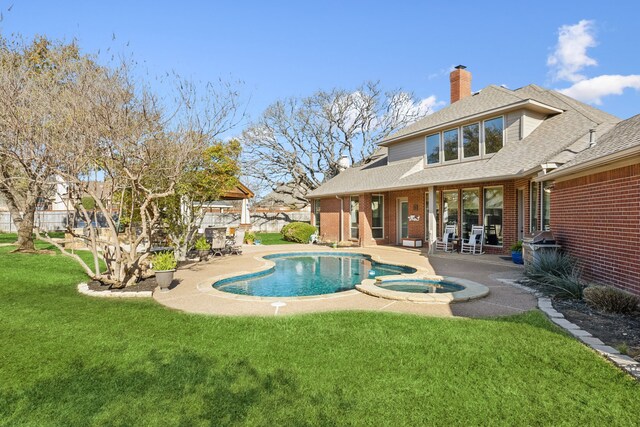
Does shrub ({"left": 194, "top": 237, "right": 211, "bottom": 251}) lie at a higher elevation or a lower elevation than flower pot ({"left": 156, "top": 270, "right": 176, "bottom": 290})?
higher

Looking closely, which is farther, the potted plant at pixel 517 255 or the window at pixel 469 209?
the window at pixel 469 209

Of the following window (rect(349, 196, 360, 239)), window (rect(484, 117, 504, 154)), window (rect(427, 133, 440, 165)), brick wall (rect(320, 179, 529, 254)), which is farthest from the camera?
window (rect(349, 196, 360, 239))

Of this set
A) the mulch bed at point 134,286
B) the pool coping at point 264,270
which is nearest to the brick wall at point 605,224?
the pool coping at point 264,270

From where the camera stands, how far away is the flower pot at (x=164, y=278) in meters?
7.89

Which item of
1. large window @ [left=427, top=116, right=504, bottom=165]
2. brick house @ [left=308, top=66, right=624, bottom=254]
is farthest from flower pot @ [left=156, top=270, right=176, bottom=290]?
large window @ [left=427, top=116, right=504, bottom=165]

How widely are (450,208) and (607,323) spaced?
10888 millimetres

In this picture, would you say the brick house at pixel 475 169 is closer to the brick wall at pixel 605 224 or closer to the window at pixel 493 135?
the window at pixel 493 135

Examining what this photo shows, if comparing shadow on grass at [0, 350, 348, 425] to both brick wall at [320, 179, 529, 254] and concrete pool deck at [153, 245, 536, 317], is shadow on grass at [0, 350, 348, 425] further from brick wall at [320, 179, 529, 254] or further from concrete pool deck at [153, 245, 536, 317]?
brick wall at [320, 179, 529, 254]

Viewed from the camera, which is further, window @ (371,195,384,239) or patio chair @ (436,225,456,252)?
window @ (371,195,384,239)

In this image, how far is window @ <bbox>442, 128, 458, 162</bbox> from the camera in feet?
52.0

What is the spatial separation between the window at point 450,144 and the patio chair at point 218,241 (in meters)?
9.80

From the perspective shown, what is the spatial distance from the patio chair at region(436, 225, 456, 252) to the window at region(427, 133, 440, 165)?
308cm

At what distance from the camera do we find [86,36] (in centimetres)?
921

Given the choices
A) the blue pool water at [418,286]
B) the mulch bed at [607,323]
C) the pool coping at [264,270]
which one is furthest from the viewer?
the blue pool water at [418,286]
